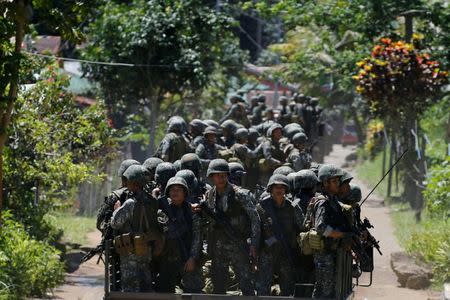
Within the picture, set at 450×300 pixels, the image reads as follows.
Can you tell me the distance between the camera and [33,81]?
18859 mm

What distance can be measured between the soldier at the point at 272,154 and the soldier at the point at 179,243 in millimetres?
7592

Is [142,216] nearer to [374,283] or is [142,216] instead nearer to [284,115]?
[374,283]

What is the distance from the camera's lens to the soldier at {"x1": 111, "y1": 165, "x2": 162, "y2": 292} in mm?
11922

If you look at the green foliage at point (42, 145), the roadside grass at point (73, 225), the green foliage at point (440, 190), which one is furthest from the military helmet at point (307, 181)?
the roadside grass at point (73, 225)

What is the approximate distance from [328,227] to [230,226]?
122 centimetres

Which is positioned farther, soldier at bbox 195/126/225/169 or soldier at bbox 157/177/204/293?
soldier at bbox 195/126/225/169

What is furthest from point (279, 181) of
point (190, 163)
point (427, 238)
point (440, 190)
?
point (427, 238)

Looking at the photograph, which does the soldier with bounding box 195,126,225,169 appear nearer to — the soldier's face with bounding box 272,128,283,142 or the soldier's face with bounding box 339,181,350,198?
the soldier's face with bounding box 272,128,283,142

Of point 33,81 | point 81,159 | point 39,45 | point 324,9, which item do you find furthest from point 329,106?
point 33,81

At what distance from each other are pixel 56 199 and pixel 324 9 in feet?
24.6

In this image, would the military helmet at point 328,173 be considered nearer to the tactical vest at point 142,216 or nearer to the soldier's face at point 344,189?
the soldier's face at point 344,189

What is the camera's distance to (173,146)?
18.5m

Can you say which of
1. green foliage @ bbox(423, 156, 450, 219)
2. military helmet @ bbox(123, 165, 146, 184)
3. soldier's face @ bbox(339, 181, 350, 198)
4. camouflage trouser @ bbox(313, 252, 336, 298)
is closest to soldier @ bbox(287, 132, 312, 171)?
green foliage @ bbox(423, 156, 450, 219)

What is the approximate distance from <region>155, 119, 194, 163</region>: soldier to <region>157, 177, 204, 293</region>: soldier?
565cm
